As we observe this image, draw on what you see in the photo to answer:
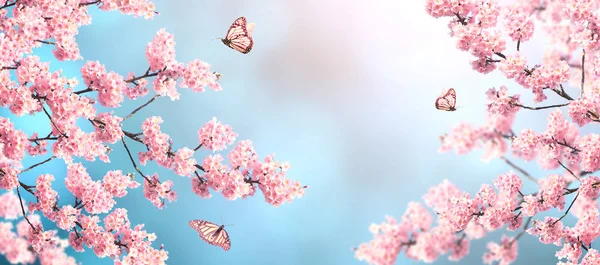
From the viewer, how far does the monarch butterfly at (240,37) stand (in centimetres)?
332

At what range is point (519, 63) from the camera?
106 inches

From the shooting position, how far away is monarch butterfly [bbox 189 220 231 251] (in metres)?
3.56

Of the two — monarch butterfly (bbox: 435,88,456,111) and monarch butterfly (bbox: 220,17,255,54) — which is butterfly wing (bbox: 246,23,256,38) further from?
monarch butterfly (bbox: 435,88,456,111)

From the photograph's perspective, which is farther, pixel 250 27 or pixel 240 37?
pixel 250 27

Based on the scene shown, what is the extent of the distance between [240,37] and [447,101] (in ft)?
4.53

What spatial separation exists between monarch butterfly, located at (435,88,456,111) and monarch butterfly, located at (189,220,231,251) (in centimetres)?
165

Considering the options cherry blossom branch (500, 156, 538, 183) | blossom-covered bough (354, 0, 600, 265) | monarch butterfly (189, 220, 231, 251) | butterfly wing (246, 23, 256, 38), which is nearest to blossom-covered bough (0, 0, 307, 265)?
monarch butterfly (189, 220, 231, 251)

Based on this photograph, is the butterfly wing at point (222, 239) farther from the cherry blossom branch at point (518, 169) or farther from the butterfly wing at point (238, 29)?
the cherry blossom branch at point (518, 169)

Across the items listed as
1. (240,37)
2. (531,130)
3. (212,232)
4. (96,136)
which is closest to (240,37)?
(240,37)

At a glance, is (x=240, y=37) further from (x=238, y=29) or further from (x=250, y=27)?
(x=250, y=27)

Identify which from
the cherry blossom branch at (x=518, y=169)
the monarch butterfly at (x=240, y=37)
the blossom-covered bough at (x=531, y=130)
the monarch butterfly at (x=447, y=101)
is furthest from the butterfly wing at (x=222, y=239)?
the cherry blossom branch at (x=518, y=169)

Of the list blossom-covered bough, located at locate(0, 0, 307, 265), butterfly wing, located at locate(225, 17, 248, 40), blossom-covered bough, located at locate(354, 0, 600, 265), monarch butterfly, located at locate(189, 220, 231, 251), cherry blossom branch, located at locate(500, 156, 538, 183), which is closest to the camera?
blossom-covered bough, located at locate(0, 0, 307, 265)

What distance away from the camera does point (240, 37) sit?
3363 mm

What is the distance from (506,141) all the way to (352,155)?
3.65 ft
